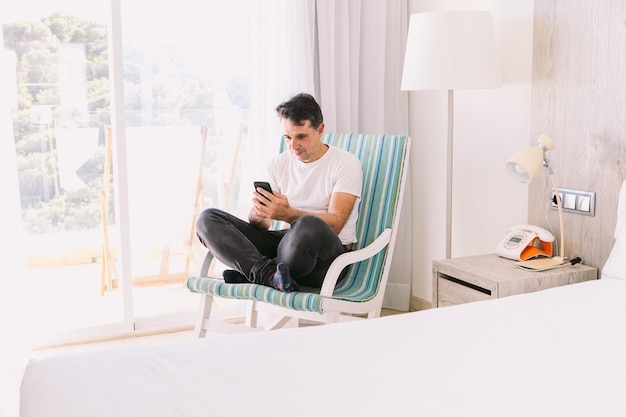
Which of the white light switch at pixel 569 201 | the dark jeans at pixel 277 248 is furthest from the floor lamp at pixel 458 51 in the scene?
the dark jeans at pixel 277 248

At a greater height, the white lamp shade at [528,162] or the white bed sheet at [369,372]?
the white lamp shade at [528,162]

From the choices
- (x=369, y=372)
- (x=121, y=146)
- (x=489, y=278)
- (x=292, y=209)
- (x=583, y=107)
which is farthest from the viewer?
(x=121, y=146)

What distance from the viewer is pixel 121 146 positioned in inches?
137

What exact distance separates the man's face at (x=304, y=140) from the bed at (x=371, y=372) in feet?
4.23

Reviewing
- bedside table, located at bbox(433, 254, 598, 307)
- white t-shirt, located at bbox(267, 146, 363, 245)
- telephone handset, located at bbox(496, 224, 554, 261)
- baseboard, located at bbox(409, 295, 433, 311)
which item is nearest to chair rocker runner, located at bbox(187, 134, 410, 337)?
white t-shirt, located at bbox(267, 146, 363, 245)

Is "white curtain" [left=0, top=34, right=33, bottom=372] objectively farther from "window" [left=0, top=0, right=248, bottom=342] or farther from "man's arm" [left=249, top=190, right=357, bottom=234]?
"man's arm" [left=249, top=190, right=357, bottom=234]

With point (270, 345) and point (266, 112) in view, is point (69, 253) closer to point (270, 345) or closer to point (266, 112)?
point (266, 112)

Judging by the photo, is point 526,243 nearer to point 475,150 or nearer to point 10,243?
point 475,150

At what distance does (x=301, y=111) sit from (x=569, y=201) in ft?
3.80

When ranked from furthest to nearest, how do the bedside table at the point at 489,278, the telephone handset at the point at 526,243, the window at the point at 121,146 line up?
the window at the point at 121,146
the telephone handset at the point at 526,243
the bedside table at the point at 489,278

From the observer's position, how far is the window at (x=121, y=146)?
3.37 meters

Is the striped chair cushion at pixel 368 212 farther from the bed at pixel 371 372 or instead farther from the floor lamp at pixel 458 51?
the bed at pixel 371 372

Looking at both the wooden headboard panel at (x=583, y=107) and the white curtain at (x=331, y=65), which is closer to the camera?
the wooden headboard panel at (x=583, y=107)

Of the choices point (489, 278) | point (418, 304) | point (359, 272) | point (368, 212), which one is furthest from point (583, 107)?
point (418, 304)
